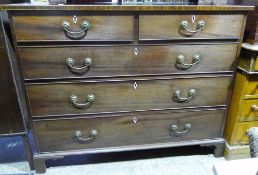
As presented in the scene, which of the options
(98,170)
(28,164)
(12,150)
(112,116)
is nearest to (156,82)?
(112,116)

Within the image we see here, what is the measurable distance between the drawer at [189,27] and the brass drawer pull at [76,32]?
0.25 m

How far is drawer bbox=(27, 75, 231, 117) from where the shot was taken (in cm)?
117

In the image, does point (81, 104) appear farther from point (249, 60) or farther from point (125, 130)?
point (249, 60)

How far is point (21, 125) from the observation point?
4.03 ft

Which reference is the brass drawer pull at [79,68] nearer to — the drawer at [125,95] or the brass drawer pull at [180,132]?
the drawer at [125,95]

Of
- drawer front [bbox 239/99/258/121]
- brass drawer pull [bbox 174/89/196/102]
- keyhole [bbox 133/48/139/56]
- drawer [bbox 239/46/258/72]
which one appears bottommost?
drawer front [bbox 239/99/258/121]

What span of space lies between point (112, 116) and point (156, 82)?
0.98 ft

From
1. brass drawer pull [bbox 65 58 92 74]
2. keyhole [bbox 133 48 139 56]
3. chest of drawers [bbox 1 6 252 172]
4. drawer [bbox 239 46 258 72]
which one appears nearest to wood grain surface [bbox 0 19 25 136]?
chest of drawers [bbox 1 6 252 172]

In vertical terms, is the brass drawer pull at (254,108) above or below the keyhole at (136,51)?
below

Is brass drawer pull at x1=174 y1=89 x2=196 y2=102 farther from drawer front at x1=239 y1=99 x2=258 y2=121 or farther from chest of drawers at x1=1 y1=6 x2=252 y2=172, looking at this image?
drawer front at x1=239 y1=99 x2=258 y2=121

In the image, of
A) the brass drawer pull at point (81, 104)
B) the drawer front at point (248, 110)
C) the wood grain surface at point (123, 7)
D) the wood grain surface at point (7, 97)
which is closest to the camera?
the wood grain surface at point (123, 7)

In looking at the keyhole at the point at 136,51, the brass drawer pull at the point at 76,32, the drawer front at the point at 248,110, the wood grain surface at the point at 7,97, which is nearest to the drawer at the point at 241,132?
the drawer front at the point at 248,110

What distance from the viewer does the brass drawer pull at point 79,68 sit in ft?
3.64

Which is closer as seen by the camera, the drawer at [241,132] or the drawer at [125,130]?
the drawer at [125,130]
